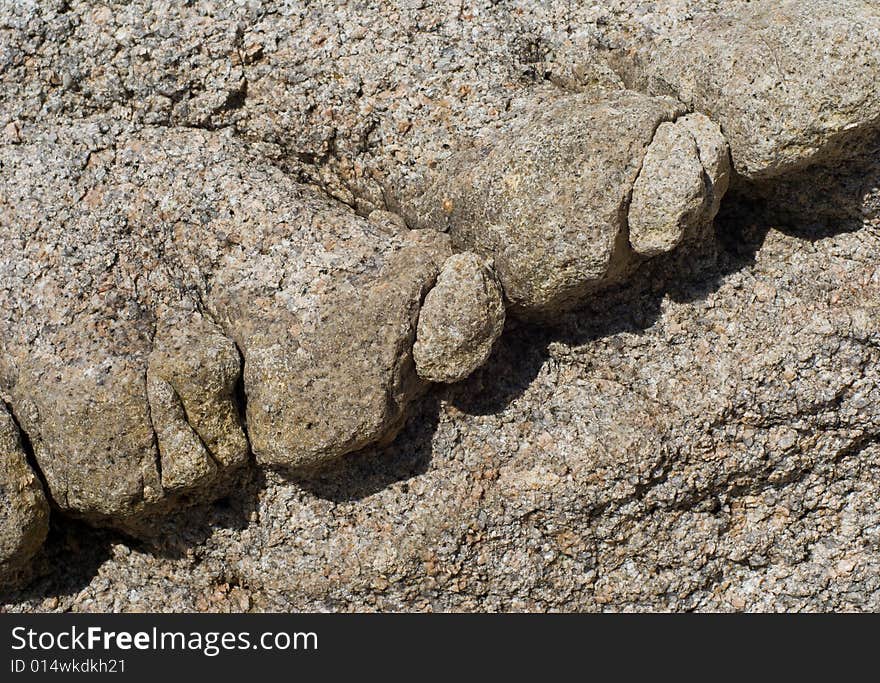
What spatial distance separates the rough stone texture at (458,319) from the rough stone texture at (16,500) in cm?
97

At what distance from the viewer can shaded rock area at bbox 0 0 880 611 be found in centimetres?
223

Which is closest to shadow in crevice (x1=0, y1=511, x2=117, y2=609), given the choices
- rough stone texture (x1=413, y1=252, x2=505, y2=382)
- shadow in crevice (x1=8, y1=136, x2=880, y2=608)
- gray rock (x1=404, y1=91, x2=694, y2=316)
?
shadow in crevice (x1=8, y1=136, x2=880, y2=608)

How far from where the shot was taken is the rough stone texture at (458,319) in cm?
223

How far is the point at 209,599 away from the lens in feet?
8.27

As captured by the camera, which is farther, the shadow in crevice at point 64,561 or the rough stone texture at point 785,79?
the shadow in crevice at point 64,561

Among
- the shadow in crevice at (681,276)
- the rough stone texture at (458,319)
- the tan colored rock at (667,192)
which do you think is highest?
the tan colored rock at (667,192)

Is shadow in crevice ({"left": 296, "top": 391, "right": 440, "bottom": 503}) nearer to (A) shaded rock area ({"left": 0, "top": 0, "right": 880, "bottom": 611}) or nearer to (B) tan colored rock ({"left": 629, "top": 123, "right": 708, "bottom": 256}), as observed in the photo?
(A) shaded rock area ({"left": 0, "top": 0, "right": 880, "bottom": 611})

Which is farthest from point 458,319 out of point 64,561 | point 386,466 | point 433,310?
point 64,561

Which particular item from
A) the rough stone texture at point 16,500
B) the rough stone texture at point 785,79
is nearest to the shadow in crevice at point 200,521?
the rough stone texture at point 16,500

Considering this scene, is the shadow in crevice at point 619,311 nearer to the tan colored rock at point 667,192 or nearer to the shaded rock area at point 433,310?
the shaded rock area at point 433,310

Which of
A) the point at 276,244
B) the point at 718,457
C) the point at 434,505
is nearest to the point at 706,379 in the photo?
the point at 718,457

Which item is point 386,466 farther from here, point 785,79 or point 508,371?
point 785,79

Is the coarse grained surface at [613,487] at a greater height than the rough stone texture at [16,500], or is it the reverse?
the rough stone texture at [16,500]

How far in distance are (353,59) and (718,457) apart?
140cm
